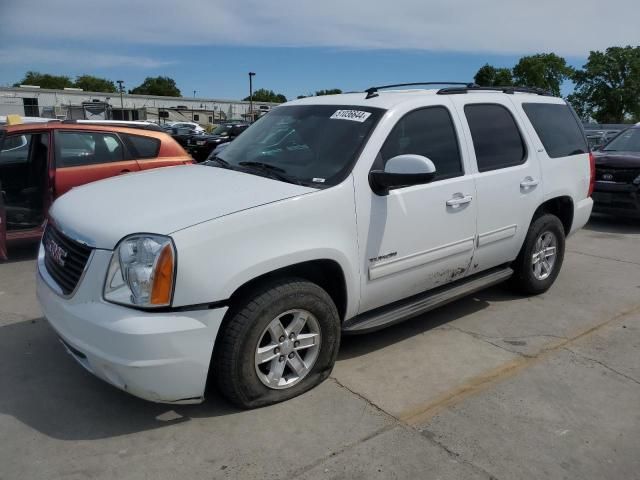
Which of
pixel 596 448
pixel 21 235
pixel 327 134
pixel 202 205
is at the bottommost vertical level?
pixel 596 448

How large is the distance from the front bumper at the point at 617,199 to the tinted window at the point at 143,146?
688cm

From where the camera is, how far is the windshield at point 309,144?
3.48 metres

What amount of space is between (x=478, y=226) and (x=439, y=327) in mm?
899

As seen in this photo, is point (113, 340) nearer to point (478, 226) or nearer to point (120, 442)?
point (120, 442)

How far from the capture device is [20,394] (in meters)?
3.34

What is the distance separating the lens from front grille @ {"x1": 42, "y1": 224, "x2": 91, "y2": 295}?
2943 millimetres

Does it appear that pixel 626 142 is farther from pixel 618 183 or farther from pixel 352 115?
pixel 352 115

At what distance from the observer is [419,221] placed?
146 inches

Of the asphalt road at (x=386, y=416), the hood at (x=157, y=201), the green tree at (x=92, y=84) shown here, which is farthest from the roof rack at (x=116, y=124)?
the green tree at (x=92, y=84)

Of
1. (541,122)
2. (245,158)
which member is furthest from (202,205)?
(541,122)

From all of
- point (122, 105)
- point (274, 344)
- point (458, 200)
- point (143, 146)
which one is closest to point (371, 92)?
point (458, 200)

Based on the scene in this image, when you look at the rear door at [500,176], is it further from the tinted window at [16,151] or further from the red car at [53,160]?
the tinted window at [16,151]

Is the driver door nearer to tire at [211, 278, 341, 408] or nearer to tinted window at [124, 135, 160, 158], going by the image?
tire at [211, 278, 341, 408]

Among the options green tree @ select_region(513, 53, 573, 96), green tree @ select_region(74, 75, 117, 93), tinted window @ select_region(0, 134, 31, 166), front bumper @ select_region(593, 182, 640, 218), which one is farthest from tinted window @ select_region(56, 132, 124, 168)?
green tree @ select_region(74, 75, 117, 93)
